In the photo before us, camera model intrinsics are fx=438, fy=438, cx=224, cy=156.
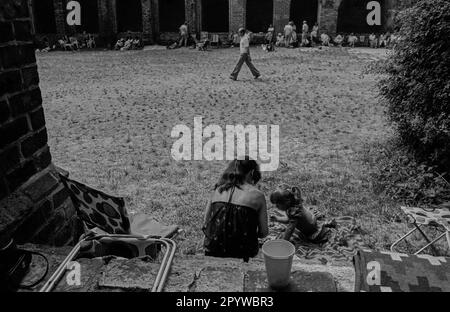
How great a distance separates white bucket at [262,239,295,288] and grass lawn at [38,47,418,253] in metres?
2.06

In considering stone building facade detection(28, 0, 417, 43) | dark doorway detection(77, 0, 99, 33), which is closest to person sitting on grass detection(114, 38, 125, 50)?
stone building facade detection(28, 0, 417, 43)

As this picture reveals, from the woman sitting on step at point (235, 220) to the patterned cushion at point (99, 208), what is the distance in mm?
695

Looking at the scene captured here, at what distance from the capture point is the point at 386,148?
22.7 feet

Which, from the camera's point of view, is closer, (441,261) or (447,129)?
(441,261)

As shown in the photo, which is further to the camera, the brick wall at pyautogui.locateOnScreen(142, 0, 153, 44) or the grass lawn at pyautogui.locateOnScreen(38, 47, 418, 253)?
the brick wall at pyautogui.locateOnScreen(142, 0, 153, 44)

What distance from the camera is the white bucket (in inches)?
86.3

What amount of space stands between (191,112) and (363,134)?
12.1 feet

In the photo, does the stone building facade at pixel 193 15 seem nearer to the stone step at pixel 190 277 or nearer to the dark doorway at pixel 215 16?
the dark doorway at pixel 215 16

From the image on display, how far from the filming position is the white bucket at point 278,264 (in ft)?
7.19

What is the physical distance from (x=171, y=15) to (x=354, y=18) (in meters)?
10.8

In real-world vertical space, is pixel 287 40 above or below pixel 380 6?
below

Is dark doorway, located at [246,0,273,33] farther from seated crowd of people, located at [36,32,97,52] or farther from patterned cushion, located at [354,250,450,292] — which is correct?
patterned cushion, located at [354,250,450,292]

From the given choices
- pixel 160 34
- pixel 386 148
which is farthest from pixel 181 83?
pixel 160 34

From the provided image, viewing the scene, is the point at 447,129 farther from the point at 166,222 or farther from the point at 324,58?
the point at 324,58
